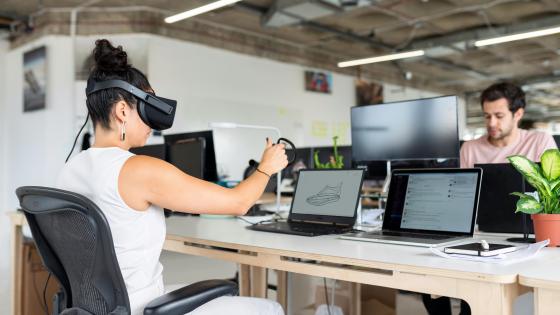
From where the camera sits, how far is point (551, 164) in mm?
1617

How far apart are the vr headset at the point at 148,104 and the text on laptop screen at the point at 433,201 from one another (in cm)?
89

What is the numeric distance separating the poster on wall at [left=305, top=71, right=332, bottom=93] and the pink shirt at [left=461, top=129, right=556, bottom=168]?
5.49m

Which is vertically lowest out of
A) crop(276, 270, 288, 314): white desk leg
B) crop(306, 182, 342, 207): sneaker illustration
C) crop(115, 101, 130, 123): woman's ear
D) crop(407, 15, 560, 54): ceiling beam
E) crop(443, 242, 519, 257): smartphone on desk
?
crop(276, 270, 288, 314): white desk leg

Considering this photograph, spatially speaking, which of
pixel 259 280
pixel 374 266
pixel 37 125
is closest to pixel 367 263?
pixel 374 266

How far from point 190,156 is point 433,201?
1489mm

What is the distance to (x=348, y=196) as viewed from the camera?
7.04 ft

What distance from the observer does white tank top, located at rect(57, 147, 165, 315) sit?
1.36m

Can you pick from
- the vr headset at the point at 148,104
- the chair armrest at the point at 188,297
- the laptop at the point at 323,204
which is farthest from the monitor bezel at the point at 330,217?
the vr headset at the point at 148,104

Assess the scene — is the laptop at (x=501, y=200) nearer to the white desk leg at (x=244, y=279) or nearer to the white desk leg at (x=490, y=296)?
the white desk leg at (x=490, y=296)

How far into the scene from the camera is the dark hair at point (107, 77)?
1441mm

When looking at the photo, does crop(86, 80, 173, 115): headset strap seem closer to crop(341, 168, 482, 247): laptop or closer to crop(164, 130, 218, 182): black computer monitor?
crop(341, 168, 482, 247): laptop

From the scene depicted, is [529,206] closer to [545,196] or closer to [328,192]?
[545,196]

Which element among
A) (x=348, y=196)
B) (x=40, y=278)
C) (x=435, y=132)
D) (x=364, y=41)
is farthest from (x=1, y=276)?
(x=364, y=41)

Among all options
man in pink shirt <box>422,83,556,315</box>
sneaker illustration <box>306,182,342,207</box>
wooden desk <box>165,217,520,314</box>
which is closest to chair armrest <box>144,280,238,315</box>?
wooden desk <box>165,217,520,314</box>
